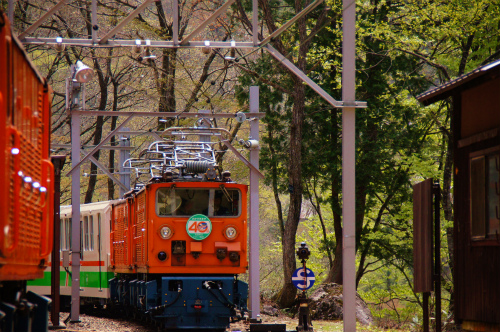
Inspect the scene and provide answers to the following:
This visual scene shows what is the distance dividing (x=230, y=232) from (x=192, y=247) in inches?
32.6

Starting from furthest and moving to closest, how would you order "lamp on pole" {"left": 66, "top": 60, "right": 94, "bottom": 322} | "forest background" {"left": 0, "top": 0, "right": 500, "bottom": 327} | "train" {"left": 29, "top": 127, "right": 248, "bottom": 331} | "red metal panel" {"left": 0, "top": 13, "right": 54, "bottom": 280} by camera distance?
"forest background" {"left": 0, "top": 0, "right": 500, "bottom": 327} → "lamp on pole" {"left": 66, "top": 60, "right": 94, "bottom": 322} → "train" {"left": 29, "top": 127, "right": 248, "bottom": 331} → "red metal panel" {"left": 0, "top": 13, "right": 54, "bottom": 280}

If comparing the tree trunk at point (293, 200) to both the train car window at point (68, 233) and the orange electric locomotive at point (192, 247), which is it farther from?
the orange electric locomotive at point (192, 247)

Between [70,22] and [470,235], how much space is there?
79.1 feet

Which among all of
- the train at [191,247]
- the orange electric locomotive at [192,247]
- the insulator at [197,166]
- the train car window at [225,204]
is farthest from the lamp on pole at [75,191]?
the train car window at [225,204]

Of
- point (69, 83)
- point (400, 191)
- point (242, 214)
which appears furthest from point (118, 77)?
point (242, 214)

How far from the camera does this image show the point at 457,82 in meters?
9.72

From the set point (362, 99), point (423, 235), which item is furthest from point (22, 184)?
point (362, 99)

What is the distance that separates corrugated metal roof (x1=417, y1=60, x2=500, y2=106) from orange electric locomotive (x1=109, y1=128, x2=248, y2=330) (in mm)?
5344

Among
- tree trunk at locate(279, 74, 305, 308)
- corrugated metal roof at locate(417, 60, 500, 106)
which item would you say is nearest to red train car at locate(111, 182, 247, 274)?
corrugated metal roof at locate(417, 60, 500, 106)

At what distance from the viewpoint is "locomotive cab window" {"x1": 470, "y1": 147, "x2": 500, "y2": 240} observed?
8.66 metres

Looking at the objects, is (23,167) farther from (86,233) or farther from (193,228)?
(86,233)

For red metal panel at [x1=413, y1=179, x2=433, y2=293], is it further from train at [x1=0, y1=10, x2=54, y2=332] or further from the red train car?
train at [x1=0, y1=10, x2=54, y2=332]

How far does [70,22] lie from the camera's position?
1182 inches

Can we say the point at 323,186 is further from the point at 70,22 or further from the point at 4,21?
the point at 4,21
